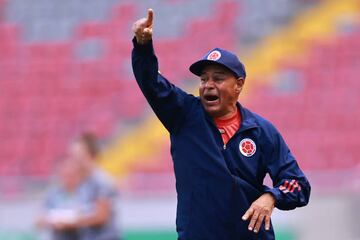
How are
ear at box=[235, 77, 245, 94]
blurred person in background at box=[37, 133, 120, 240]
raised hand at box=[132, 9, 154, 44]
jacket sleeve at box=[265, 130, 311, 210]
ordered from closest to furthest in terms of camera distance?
raised hand at box=[132, 9, 154, 44] → jacket sleeve at box=[265, 130, 311, 210] → ear at box=[235, 77, 245, 94] → blurred person in background at box=[37, 133, 120, 240]

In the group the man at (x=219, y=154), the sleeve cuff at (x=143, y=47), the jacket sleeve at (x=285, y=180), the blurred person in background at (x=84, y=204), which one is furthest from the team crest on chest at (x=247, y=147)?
the blurred person in background at (x=84, y=204)

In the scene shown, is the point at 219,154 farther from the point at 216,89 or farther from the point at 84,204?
the point at 84,204

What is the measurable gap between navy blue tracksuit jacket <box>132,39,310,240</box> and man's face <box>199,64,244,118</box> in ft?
0.20

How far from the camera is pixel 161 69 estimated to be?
16562 millimetres

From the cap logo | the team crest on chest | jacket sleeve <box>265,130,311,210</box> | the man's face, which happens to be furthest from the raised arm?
jacket sleeve <box>265,130,311,210</box>

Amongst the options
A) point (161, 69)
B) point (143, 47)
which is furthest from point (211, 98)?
point (161, 69)

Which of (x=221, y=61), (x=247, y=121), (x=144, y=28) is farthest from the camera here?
(x=247, y=121)

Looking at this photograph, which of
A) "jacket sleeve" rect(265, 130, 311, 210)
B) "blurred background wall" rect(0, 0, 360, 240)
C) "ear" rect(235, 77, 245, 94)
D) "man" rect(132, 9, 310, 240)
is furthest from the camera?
"blurred background wall" rect(0, 0, 360, 240)

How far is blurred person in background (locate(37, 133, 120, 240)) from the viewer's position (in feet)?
29.3

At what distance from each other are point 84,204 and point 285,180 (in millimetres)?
3986

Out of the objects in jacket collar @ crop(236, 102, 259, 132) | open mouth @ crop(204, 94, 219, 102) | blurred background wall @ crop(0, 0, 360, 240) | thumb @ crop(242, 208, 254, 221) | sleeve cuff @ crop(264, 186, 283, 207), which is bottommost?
thumb @ crop(242, 208, 254, 221)

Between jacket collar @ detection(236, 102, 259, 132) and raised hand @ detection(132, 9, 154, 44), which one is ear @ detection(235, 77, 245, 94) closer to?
jacket collar @ detection(236, 102, 259, 132)

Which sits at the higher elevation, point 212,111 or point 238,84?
point 238,84

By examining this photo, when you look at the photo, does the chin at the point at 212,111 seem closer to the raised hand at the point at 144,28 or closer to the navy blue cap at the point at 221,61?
the navy blue cap at the point at 221,61
